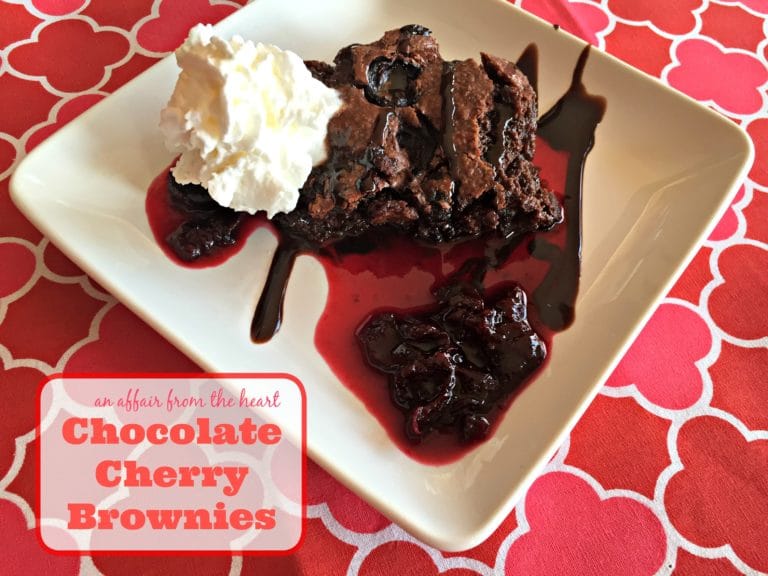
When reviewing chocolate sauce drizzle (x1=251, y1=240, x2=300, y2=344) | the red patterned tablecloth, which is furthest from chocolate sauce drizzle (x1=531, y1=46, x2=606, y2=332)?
chocolate sauce drizzle (x1=251, y1=240, x2=300, y2=344)

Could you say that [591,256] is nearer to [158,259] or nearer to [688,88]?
[688,88]

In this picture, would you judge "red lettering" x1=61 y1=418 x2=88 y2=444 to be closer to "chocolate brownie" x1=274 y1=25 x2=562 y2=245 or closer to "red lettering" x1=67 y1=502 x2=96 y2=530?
"red lettering" x1=67 y1=502 x2=96 y2=530

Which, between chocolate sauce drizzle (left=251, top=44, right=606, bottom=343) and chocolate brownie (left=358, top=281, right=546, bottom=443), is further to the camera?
chocolate sauce drizzle (left=251, top=44, right=606, bottom=343)

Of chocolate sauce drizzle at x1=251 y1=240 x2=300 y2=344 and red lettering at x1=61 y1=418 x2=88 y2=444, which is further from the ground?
chocolate sauce drizzle at x1=251 y1=240 x2=300 y2=344

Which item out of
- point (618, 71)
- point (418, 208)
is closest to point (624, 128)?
point (618, 71)

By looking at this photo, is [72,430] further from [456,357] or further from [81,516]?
[456,357]

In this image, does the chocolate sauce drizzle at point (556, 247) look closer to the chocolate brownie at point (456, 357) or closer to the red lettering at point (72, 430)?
the chocolate brownie at point (456, 357)

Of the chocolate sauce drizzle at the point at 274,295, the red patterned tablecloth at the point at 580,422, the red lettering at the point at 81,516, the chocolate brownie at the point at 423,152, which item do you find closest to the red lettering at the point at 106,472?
the red lettering at the point at 81,516
